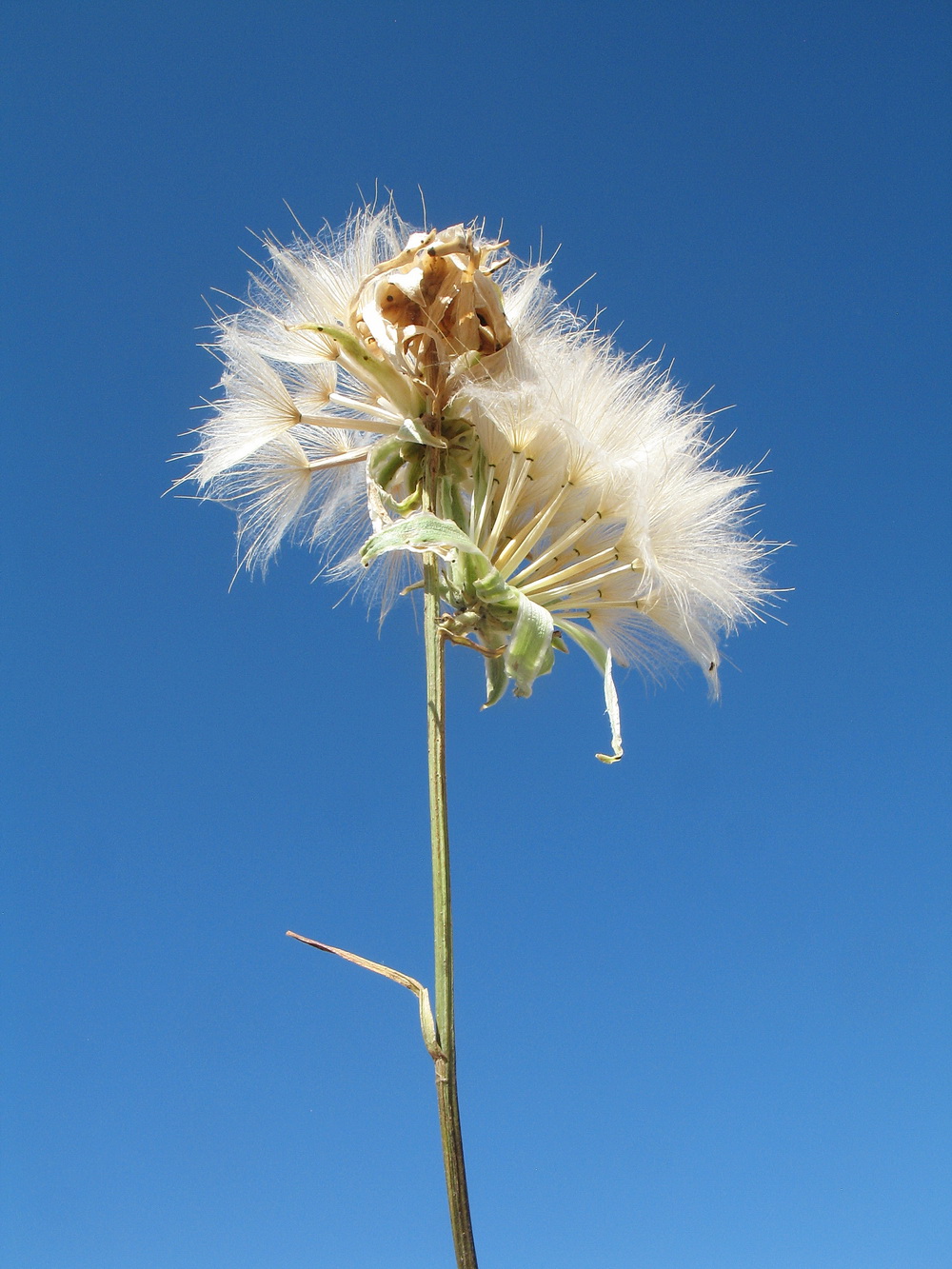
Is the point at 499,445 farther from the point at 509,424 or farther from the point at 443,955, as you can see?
the point at 443,955

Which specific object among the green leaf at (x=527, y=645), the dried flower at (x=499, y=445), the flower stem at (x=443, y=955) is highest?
the dried flower at (x=499, y=445)

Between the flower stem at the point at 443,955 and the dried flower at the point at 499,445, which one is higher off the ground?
the dried flower at the point at 499,445

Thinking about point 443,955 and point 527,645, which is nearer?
point 443,955

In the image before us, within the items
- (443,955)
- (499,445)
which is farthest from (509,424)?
(443,955)

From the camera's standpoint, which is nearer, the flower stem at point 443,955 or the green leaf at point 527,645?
the flower stem at point 443,955

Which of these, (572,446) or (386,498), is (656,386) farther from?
(386,498)
